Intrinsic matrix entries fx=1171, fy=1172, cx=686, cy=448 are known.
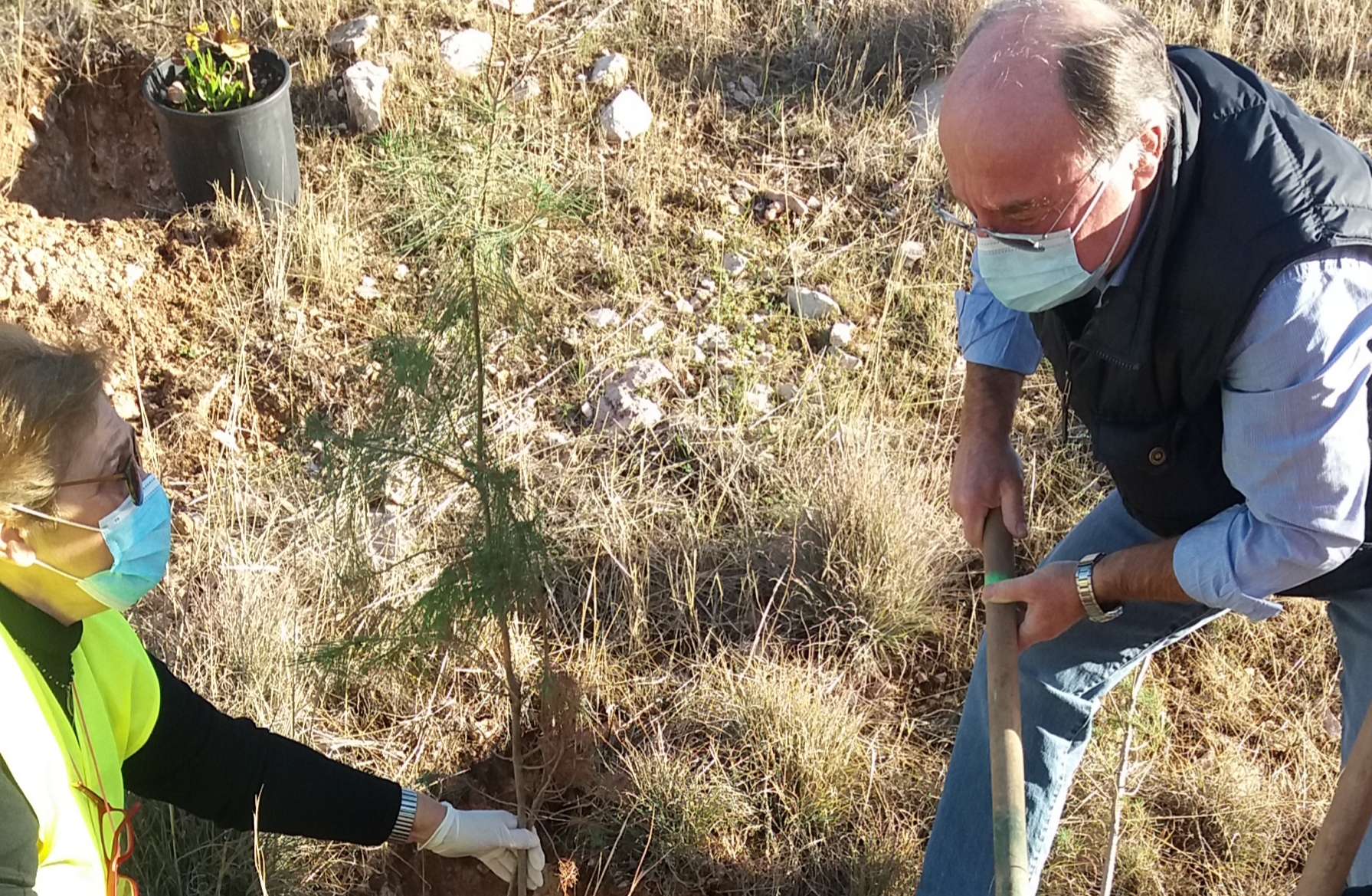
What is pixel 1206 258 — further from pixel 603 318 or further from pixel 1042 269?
pixel 603 318

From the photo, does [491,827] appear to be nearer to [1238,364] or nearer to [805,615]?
[805,615]

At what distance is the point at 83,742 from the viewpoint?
6.36 ft

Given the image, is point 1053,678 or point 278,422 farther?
point 278,422

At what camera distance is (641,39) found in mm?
5344

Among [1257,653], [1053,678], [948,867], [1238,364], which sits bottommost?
[1257,653]

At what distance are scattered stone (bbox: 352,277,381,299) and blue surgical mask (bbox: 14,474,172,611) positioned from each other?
2.25 m

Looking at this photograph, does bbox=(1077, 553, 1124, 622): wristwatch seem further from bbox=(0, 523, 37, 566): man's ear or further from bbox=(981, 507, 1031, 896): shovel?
bbox=(0, 523, 37, 566): man's ear

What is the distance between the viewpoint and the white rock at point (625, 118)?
4.93m

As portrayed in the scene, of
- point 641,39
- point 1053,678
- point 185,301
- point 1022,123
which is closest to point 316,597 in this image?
point 185,301

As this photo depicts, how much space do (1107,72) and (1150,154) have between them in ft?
0.50

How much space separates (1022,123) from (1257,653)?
232 centimetres

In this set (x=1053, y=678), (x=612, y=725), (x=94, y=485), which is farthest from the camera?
(x=612, y=725)

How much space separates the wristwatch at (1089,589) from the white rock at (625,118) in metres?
3.31

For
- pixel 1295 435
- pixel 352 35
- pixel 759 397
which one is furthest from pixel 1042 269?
pixel 352 35
